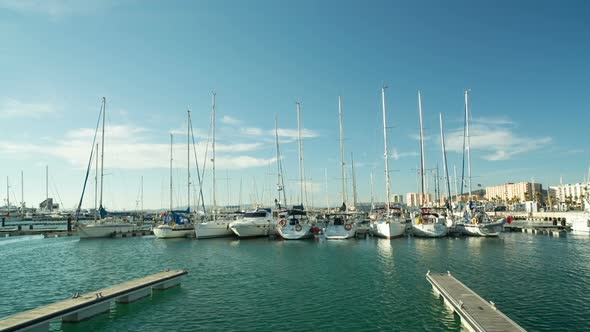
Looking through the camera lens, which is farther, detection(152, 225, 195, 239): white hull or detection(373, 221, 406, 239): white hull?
detection(152, 225, 195, 239): white hull

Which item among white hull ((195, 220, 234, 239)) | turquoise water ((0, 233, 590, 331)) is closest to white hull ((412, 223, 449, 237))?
turquoise water ((0, 233, 590, 331))

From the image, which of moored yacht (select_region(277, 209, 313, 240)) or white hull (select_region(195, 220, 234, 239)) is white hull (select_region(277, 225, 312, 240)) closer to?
moored yacht (select_region(277, 209, 313, 240))

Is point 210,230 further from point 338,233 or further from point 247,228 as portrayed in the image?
point 338,233

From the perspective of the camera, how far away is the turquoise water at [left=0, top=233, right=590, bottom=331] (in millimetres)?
16891

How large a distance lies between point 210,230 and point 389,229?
86.0ft

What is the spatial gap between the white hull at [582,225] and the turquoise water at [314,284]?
2053cm

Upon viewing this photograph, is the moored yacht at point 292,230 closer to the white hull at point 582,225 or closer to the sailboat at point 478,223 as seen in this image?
the sailboat at point 478,223

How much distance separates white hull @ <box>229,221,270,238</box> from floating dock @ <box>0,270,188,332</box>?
2918 cm

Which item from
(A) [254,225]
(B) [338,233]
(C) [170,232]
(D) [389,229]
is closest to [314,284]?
(B) [338,233]

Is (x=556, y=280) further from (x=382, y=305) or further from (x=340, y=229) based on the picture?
(x=340, y=229)

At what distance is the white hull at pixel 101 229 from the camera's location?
6078 cm

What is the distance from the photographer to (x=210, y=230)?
56156mm

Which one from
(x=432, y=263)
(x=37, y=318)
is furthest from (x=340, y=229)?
(x=37, y=318)

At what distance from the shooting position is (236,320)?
17.2m
